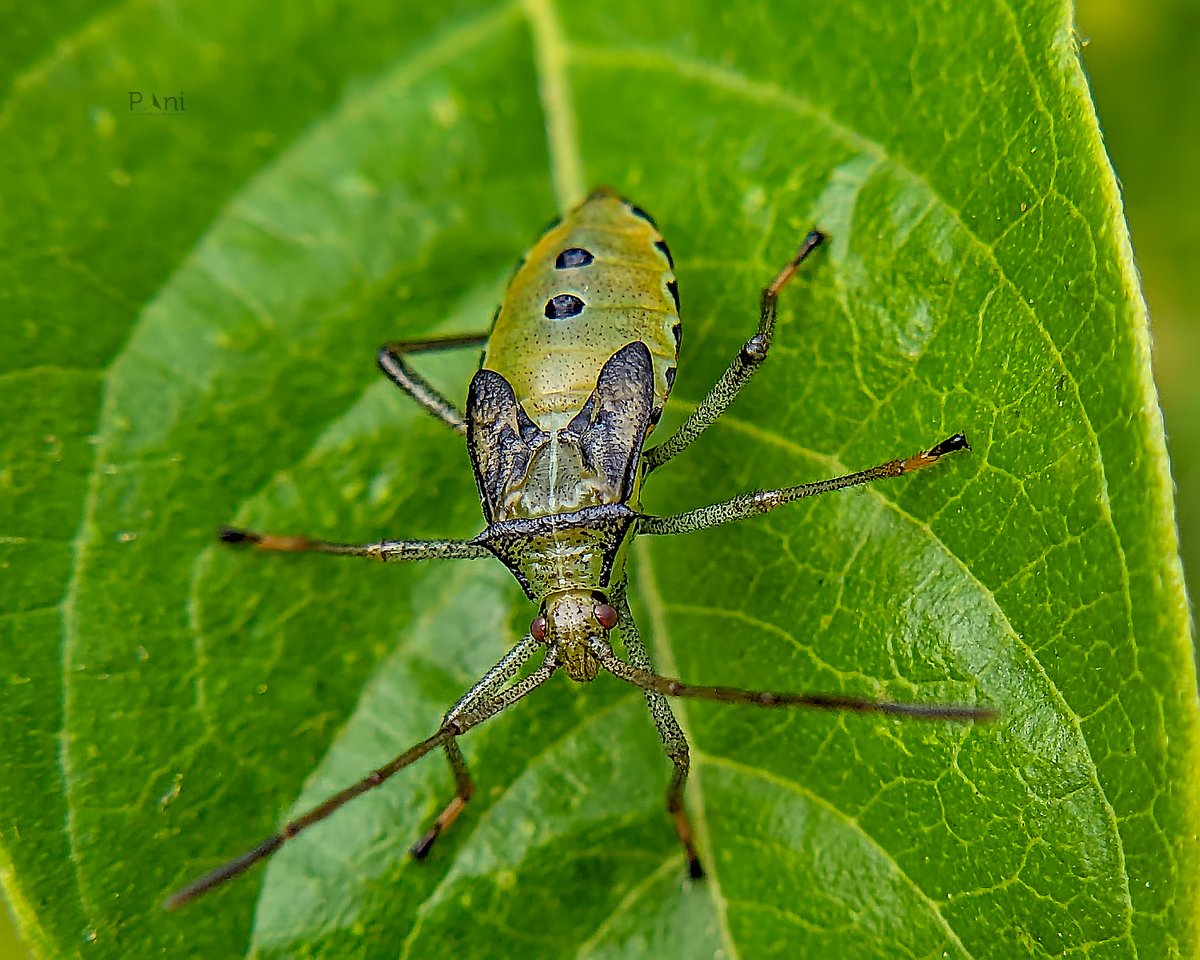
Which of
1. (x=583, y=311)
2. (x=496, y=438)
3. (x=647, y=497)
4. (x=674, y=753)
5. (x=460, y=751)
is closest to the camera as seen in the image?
(x=674, y=753)

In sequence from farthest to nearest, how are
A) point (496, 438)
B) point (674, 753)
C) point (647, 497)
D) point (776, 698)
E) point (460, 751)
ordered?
point (647, 497) < point (496, 438) < point (460, 751) < point (674, 753) < point (776, 698)

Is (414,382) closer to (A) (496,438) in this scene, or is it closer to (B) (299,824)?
(A) (496,438)

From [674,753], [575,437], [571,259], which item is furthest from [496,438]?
[674,753]

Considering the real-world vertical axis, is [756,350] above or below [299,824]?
above

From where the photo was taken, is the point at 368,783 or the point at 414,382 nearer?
the point at 368,783

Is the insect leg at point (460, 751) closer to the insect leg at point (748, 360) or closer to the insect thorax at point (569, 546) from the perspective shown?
the insect thorax at point (569, 546)

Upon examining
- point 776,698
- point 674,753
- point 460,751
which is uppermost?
point 460,751

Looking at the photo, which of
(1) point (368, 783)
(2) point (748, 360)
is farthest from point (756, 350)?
(1) point (368, 783)

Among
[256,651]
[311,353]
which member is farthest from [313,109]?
[256,651]
